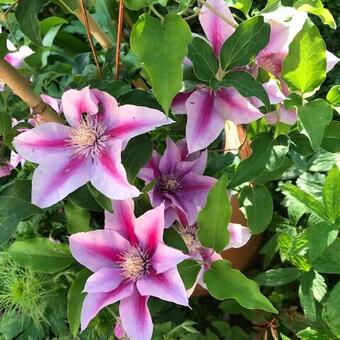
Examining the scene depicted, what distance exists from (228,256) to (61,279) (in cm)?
30

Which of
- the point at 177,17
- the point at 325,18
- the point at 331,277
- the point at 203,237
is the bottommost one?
the point at 331,277

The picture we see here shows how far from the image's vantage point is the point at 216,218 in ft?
2.14

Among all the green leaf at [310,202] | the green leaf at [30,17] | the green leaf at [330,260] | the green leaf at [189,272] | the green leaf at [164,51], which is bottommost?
the green leaf at [330,260]

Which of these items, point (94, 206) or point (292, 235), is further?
point (292, 235)

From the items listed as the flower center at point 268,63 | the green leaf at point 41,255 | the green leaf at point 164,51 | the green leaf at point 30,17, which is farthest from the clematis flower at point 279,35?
the green leaf at point 41,255

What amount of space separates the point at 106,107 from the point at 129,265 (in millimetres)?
179

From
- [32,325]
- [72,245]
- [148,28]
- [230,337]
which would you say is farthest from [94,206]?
[230,337]

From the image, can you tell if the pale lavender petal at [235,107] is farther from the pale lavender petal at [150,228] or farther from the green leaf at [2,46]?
the green leaf at [2,46]

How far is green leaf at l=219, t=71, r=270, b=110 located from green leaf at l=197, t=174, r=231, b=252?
3.7 inches

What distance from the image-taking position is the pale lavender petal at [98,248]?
641mm

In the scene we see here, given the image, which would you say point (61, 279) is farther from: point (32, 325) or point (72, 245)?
point (72, 245)

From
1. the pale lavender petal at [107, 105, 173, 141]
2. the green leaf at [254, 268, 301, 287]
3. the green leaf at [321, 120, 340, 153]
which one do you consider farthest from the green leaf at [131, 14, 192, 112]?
the green leaf at [254, 268, 301, 287]

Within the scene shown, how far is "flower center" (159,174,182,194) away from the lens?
2.35 feet

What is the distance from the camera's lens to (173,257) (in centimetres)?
61
